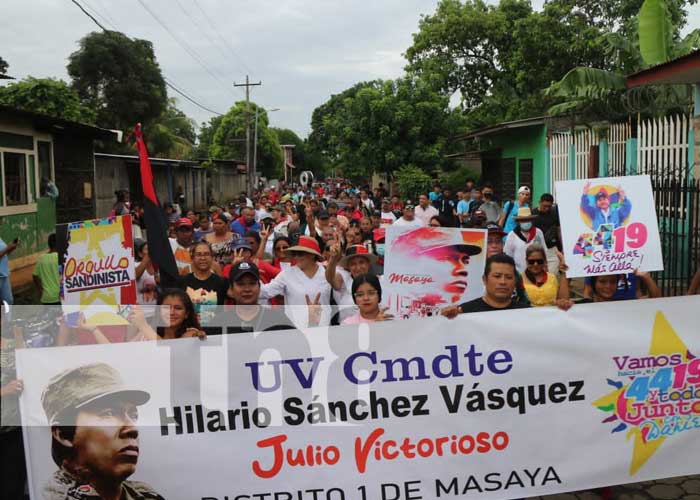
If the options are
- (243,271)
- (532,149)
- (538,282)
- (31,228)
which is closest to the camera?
(243,271)

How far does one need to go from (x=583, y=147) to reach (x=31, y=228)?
12.4 meters

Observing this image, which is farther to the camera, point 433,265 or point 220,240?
point 220,240

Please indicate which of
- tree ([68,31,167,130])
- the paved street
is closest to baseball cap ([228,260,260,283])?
the paved street

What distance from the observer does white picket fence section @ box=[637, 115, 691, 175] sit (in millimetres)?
10312

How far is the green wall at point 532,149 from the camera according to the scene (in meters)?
17.6

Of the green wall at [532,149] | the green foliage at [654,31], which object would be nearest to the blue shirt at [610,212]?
the green foliage at [654,31]

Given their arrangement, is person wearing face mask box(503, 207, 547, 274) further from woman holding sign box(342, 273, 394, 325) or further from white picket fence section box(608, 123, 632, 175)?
white picket fence section box(608, 123, 632, 175)

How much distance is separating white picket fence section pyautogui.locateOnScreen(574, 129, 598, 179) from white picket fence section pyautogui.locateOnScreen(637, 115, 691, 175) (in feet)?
7.77

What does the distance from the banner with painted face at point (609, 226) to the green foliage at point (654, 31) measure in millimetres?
8507

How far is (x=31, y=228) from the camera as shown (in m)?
16.4

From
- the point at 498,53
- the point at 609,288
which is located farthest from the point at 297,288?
the point at 498,53

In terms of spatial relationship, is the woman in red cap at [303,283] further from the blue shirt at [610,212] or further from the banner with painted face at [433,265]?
the blue shirt at [610,212]

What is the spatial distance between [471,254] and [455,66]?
95.8 ft

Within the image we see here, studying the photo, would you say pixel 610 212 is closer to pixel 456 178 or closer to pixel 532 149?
pixel 532 149
